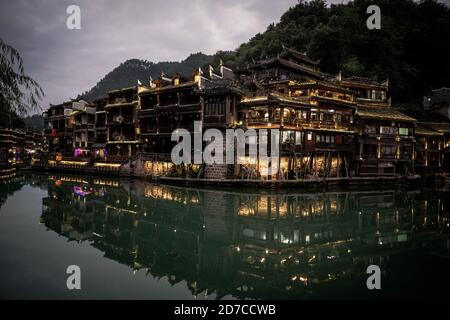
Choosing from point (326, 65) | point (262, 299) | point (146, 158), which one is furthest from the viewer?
point (326, 65)

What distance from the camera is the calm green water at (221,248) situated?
911 cm

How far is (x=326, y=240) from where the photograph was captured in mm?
14516

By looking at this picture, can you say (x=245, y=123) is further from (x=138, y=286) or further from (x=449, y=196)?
(x=138, y=286)

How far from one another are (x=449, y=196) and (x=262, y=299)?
103 feet

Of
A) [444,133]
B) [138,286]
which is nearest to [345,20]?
[444,133]

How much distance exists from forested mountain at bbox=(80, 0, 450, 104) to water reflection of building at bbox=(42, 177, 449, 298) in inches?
1514

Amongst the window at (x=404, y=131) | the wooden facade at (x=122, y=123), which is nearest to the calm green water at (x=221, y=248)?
the window at (x=404, y=131)

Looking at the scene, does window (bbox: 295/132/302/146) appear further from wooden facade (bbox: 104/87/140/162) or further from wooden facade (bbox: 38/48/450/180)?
wooden facade (bbox: 104/87/140/162)

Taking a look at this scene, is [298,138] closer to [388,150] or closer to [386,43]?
[388,150]

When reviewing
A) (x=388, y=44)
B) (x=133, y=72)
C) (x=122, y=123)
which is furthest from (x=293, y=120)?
(x=133, y=72)

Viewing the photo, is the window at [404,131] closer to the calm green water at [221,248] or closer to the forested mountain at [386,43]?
the forested mountain at [386,43]

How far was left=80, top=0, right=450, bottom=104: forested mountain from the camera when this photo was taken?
57.3 m

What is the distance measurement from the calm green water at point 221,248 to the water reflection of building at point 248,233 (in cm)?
6

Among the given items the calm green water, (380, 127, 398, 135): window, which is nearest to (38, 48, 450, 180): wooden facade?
(380, 127, 398, 135): window
